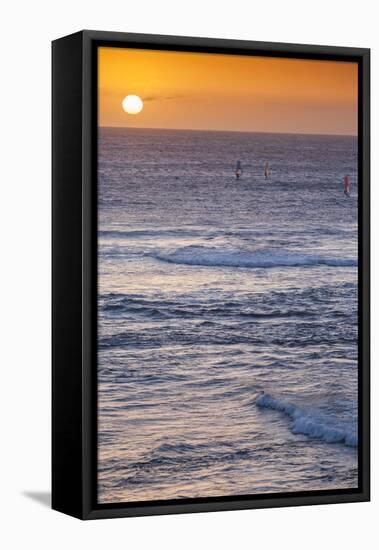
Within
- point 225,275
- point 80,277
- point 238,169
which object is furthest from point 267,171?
point 80,277

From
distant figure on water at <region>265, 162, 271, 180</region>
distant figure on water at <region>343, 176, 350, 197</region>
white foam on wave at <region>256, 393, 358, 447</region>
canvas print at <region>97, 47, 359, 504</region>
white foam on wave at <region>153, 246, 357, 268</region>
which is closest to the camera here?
canvas print at <region>97, 47, 359, 504</region>

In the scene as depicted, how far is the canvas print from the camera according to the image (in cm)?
1100

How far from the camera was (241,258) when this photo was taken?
11.4 metres

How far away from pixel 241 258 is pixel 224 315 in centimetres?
39

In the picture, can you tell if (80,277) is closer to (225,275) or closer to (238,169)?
(225,275)

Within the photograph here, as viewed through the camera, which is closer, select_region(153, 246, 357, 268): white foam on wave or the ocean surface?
the ocean surface

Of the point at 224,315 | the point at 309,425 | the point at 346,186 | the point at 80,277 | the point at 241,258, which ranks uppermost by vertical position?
the point at 346,186

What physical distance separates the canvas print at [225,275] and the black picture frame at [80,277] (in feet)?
0.23

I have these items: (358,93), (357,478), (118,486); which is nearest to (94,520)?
(118,486)

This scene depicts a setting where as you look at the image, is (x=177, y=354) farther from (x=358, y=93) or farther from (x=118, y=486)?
(x=358, y=93)

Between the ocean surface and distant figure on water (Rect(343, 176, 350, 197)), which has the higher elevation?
distant figure on water (Rect(343, 176, 350, 197))

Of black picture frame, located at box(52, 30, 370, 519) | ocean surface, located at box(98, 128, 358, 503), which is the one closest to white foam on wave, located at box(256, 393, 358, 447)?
ocean surface, located at box(98, 128, 358, 503)

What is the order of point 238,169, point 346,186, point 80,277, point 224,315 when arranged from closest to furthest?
point 80,277 → point 224,315 → point 238,169 → point 346,186

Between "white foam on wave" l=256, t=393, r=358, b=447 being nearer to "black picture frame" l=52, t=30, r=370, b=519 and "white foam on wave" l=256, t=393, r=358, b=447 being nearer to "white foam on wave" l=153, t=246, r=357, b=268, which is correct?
"black picture frame" l=52, t=30, r=370, b=519
